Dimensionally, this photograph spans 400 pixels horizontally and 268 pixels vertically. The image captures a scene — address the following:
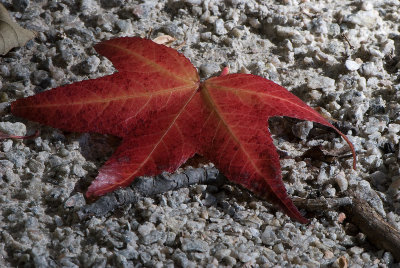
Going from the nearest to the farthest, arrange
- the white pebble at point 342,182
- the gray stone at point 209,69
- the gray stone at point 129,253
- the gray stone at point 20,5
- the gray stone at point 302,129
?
1. the gray stone at point 129,253
2. the white pebble at point 342,182
3. the gray stone at point 302,129
4. the gray stone at point 209,69
5. the gray stone at point 20,5

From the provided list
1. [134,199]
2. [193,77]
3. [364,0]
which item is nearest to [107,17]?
[193,77]

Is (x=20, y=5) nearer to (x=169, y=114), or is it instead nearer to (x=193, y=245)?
(x=169, y=114)

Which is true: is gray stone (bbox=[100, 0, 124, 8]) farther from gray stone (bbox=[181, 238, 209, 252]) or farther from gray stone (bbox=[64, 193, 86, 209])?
gray stone (bbox=[181, 238, 209, 252])

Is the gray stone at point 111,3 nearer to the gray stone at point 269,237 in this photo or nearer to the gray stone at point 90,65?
the gray stone at point 90,65

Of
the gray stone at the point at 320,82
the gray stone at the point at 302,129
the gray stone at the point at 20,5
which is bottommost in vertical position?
the gray stone at the point at 302,129

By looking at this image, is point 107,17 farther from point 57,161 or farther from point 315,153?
point 315,153

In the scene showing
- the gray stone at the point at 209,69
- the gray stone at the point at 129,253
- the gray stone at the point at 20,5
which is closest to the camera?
the gray stone at the point at 129,253

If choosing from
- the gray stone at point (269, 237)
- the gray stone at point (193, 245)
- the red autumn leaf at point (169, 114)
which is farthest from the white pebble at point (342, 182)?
the gray stone at point (193, 245)

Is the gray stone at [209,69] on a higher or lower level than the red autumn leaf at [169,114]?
lower
